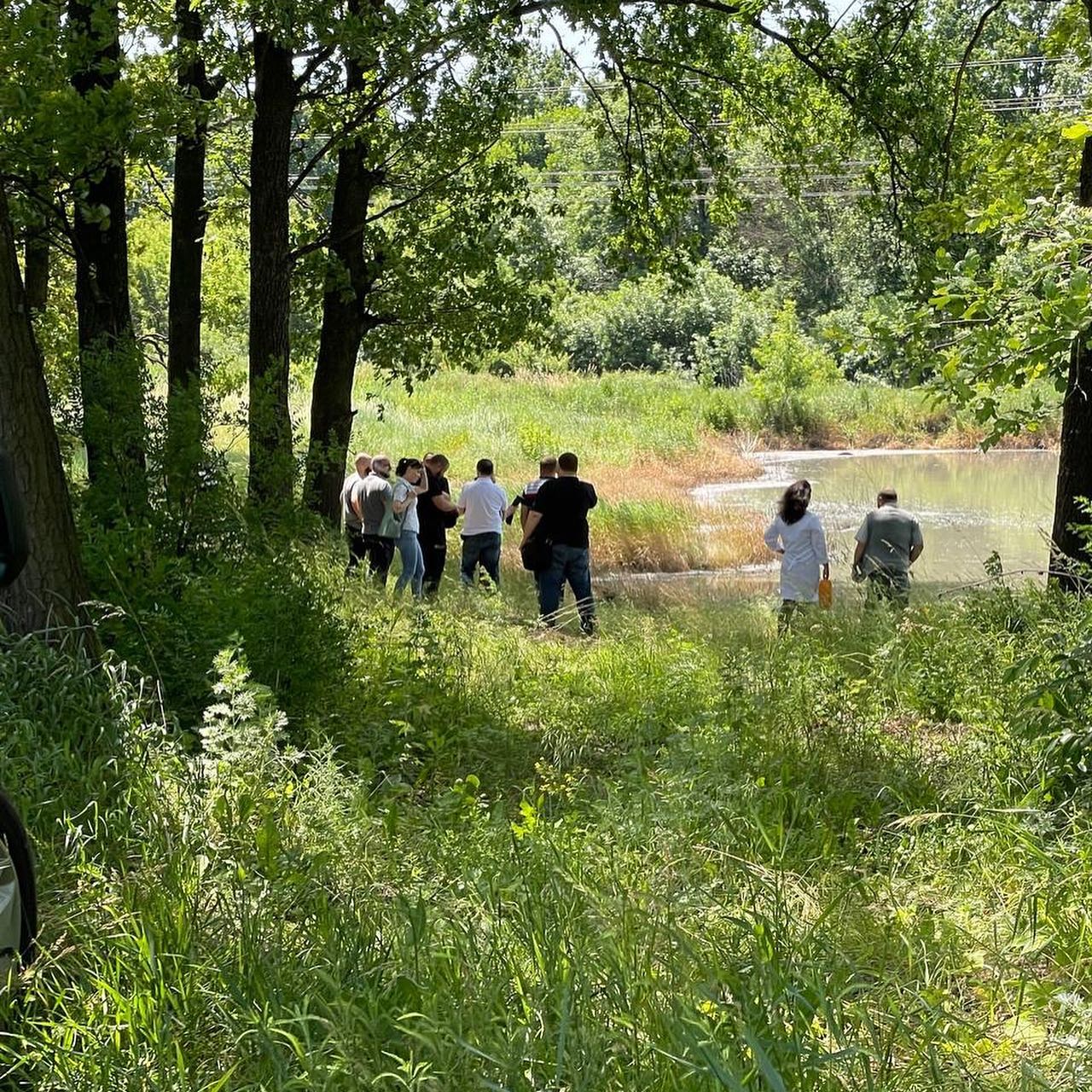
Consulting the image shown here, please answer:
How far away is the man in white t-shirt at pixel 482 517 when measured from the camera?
45.4 ft

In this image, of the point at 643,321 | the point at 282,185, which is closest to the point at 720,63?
the point at 282,185

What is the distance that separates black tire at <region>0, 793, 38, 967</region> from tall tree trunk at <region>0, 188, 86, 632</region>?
8.95 feet

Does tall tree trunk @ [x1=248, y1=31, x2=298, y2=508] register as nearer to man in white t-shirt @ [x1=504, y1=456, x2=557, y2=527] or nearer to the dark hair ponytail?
man in white t-shirt @ [x1=504, y1=456, x2=557, y2=527]

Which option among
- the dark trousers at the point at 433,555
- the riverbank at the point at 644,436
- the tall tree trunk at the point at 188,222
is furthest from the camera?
the riverbank at the point at 644,436

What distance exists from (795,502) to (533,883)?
7.70m

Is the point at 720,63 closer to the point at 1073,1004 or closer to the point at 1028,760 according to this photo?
the point at 1028,760

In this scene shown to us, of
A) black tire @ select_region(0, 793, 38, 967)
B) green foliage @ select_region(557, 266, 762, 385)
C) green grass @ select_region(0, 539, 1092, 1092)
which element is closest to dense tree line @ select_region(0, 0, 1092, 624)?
green grass @ select_region(0, 539, 1092, 1092)

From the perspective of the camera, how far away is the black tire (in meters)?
3.45

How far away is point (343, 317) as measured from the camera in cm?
1500

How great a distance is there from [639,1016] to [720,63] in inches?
519

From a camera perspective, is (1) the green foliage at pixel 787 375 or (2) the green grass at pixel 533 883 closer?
(2) the green grass at pixel 533 883

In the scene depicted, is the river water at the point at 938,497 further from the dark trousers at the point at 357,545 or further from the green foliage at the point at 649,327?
the green foliage at the point at 649,327

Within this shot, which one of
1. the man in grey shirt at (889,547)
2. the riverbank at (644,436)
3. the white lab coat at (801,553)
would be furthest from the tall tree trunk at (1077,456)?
the riverbank at (644,436)

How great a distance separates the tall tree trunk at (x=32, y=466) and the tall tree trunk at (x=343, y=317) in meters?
7.95
